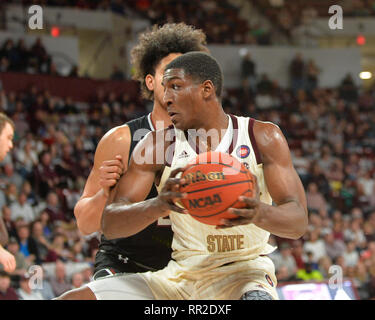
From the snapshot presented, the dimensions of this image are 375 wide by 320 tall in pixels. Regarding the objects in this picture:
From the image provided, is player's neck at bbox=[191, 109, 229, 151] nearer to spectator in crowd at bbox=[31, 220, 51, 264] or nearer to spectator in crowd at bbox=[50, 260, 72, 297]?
spectator in crowd at bbox=[50, 260, 72, 297]

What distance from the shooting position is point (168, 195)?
246 centimetres

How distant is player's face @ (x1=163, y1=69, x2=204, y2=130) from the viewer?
2.96 meters

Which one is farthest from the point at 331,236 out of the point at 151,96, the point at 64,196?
the point at 151,96

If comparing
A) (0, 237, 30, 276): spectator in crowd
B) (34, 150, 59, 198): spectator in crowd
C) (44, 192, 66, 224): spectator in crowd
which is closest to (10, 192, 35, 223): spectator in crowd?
(44, 192, 66, 224): spectator in crowd

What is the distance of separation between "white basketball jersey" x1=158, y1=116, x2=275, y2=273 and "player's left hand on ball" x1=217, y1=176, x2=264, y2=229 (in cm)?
48

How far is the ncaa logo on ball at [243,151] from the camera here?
2998 millimetres

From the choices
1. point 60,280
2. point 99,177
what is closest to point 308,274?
point 60,280

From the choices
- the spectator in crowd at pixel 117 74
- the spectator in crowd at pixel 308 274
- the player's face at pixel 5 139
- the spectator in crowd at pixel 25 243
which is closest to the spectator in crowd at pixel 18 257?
the spectator in crowd at pixel 25 243

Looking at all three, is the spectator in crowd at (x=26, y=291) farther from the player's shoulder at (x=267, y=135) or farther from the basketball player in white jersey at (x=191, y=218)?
the player's shoulder at (x=267, y=135)

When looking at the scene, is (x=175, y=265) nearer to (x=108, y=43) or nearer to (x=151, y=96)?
(x=151, y=96)

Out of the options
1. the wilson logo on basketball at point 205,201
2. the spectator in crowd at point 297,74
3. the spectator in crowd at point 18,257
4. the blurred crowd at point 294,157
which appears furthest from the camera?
the spectator in crowd at point 297,74

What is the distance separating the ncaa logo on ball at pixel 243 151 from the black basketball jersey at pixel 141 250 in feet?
2.64

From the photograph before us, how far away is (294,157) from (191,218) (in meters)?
10.6

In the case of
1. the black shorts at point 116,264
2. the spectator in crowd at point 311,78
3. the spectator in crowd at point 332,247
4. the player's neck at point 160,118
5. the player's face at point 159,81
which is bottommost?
the spectator in crowd at point 332,247
